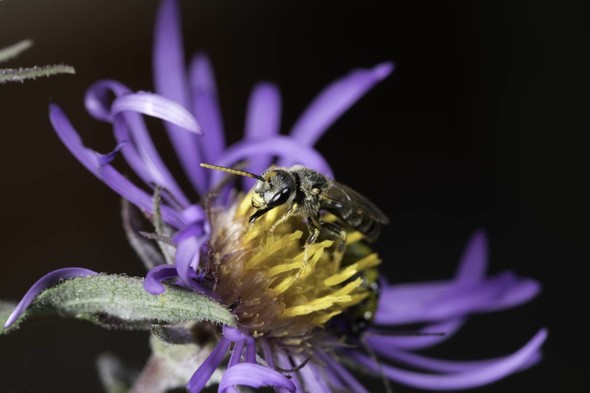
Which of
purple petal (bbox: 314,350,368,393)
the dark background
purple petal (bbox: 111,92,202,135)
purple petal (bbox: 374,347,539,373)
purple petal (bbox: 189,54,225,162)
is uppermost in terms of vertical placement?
the dark background

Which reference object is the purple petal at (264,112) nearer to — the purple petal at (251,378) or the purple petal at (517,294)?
the purple petal at (517,294)

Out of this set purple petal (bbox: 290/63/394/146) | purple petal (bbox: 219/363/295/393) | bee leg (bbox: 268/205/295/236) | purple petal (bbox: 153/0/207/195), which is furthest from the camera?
purple petal (bbox: 290/63/394/146)

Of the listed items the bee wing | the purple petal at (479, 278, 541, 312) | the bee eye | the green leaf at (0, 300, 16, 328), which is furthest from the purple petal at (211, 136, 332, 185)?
the green leaf at (0, 300, 16, 328)

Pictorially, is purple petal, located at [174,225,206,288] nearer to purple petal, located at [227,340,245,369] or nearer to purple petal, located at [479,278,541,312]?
purple petal, located at [227,340,245,369]

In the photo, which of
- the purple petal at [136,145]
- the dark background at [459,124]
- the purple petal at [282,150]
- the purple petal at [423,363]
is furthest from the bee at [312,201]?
the dark background at [459,124]

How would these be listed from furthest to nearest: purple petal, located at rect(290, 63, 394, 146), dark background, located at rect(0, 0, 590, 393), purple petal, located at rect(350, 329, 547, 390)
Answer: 1. dark background, located at rect(0, 0, 590, 393)
2. purple petal, located at rect(290, 63, 394, 146)
3. purple petal, located at rect(350, 329, 547, 390)

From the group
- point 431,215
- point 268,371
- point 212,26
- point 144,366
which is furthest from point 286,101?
Answer: point 268,371

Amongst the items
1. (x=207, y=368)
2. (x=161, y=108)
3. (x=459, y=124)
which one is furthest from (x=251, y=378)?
(x=459, y=124)

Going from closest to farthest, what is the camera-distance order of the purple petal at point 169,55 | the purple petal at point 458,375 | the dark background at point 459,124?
the purple petal at point 458,375 → the purple petal at point 169,55 → the dark background at point 459,124
